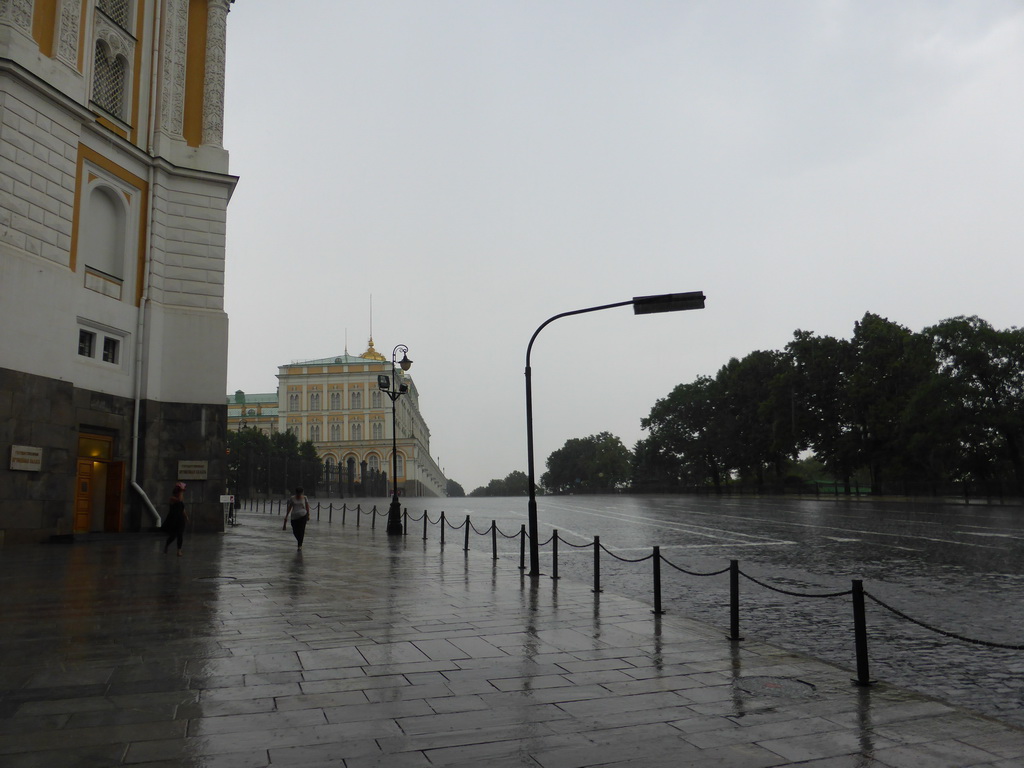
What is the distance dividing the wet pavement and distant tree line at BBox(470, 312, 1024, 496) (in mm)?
42389

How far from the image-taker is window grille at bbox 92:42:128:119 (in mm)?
Result: 23000

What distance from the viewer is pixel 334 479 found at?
69.7 meters

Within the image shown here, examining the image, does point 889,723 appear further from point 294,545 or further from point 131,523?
point 131,523

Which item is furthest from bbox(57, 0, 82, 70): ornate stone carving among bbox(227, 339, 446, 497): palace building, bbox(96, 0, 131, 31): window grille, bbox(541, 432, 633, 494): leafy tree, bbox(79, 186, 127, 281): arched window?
bbox(541, 432, 633, 494): leafy tree

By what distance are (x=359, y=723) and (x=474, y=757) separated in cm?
100

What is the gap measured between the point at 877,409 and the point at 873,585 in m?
46.6

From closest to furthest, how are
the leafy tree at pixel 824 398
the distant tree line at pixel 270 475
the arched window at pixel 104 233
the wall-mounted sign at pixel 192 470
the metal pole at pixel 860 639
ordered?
the metal pole at pixel 860 639 < the arched window at pixel 104 233 < the wall-mounted sign at pixel 192 470 < the distant tree line at pixel 270 475 < the leafy tree at pixel 824 398

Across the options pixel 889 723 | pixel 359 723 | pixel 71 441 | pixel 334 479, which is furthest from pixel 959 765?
pixel 334 479

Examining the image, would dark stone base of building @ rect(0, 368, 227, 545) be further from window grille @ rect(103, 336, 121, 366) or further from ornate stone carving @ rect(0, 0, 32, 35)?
ornate stone carving @ rect(0, 0, 32, 35)

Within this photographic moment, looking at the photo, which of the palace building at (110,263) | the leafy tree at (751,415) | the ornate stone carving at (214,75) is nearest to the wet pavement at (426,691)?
the palace building at (110,263)

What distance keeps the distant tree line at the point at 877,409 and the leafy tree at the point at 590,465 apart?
3981 cm

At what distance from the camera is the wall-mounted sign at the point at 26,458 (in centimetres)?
1795

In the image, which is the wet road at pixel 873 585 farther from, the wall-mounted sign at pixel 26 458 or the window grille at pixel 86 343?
the window grille at pixel 86 343

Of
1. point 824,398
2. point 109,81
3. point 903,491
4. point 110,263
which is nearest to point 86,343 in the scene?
point 110,263
